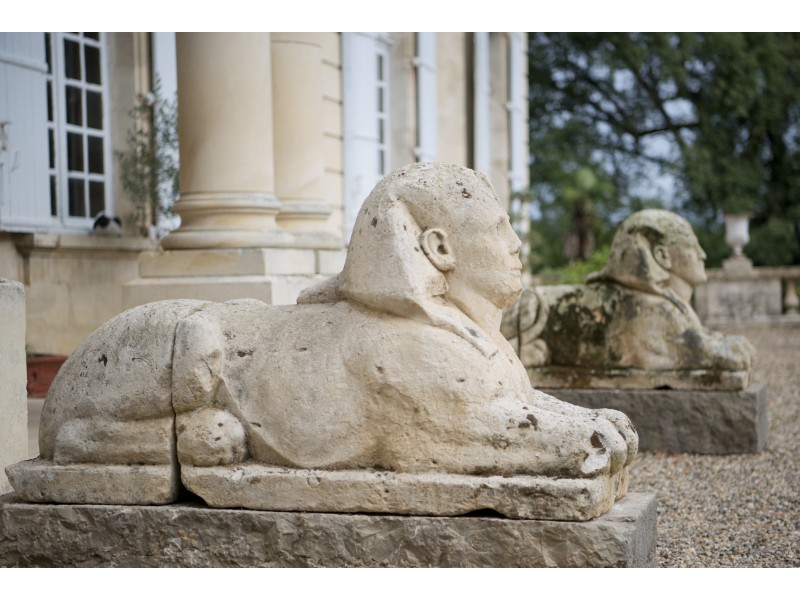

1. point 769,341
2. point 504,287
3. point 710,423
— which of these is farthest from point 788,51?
point 504,287

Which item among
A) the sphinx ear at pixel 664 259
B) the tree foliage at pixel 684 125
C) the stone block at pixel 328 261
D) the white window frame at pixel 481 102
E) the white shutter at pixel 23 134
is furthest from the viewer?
the tree foliage at pixel 684 125

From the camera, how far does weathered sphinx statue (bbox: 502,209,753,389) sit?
6188 mm

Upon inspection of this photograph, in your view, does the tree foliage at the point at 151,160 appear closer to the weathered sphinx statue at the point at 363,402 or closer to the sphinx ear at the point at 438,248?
the weathered sphinx statue at the point at 363,402

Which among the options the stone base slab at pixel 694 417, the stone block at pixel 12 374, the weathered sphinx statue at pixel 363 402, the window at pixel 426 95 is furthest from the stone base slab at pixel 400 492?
the window at pixel 426 95

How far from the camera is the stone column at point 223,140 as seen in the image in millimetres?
6312

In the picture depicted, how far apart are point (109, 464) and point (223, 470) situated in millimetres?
393

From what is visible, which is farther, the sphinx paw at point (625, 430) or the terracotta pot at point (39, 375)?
→ the terracotta pot at point (39, 375)

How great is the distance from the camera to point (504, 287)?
11.5ft

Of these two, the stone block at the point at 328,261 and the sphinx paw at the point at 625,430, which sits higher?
the stone block at the point at 328,261

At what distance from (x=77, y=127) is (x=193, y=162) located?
2.09 metres

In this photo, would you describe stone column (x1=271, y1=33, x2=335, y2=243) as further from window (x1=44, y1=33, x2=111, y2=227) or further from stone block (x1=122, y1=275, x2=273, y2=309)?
window (x1=44, y1=33, x2=111, y2=227)

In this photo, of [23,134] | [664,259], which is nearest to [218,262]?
[23,134]

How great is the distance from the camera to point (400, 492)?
3.25m

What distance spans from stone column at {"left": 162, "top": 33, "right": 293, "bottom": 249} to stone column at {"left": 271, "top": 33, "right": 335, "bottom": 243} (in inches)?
39.3
